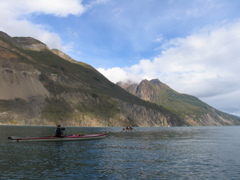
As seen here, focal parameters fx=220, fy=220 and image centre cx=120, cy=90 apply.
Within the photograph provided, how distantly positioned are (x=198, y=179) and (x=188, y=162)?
27.0 ft

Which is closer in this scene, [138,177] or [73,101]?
[138,177]

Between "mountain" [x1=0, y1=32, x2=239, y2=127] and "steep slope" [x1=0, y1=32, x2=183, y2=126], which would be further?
"steep slope" [x1=0, y1=32, x2=183, y2=126]

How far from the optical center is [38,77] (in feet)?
585

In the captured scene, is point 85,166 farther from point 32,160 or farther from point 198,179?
point 198,179

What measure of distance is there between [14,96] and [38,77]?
30656mm

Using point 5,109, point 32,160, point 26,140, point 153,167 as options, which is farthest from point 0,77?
point 153,167

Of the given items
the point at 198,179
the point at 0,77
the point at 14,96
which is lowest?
the point at 198,179

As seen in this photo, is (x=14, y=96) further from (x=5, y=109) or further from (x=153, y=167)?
(x=153, y=167)

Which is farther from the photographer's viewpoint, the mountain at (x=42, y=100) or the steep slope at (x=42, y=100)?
the steep slope at (x=42, y=100)

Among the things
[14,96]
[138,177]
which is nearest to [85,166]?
[138,177]

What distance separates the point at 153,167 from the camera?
25.2 metres

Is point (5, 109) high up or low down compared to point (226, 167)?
up

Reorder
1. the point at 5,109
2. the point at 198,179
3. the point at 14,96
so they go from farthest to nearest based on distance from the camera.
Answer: the point at 14,96
the point at 5,109
the point at 198,179

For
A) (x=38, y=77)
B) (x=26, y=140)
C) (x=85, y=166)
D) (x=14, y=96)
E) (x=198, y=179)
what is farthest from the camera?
(x=38, y=77)
